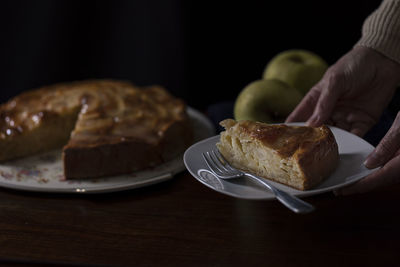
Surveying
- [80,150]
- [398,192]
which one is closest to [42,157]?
[80,150]

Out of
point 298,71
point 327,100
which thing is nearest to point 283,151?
point 327,100

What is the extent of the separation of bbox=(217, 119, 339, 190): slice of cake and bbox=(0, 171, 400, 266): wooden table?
5.6 inches

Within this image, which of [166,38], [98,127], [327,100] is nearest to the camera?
[327,100]

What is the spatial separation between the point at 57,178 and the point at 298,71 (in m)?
1.17

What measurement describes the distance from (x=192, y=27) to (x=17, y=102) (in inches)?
47.0

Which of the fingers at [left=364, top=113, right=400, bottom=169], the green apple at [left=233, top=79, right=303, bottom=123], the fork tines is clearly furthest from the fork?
the green apple at [left=233, top=79, right=303, bottom=123]

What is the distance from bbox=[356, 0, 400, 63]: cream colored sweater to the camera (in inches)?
70.2

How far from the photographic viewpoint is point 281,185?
1310 millimetres

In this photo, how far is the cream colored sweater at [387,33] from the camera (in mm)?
1783

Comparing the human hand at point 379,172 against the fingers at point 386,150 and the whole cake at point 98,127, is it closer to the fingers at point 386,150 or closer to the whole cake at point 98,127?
the fingers at point 386,150

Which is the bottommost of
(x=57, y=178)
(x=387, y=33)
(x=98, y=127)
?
(x=57, y=178)

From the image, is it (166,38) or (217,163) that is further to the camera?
(166,38)

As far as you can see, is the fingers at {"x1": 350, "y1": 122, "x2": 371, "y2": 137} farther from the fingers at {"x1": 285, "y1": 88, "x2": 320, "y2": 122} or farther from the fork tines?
the fork tines

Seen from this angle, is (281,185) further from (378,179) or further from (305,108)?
(305,108)
